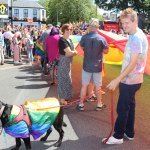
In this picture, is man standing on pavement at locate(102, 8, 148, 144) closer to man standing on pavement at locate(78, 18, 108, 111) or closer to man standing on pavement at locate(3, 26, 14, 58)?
man standing on pavement at locate(78, 18, 108, 111)

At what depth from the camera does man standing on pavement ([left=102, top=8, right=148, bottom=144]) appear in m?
4.88

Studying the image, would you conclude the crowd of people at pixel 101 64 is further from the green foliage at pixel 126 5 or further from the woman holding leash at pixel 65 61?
the green foliage at pixel 126 5

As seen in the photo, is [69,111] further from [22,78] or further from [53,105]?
[22,78]

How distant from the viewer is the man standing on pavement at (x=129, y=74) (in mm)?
4883

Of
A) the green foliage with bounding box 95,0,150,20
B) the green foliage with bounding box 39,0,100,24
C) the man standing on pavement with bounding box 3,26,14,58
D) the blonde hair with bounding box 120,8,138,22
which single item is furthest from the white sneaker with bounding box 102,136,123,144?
the green foliage with bounding box 39,0,100,24

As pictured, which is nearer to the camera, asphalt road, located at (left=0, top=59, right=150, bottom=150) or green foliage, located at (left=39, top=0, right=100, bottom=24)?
asphalt road, located at (left=0, top=59, right=150, bottom=150)

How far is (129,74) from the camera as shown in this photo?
16.8ft

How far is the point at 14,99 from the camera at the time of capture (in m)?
8.48

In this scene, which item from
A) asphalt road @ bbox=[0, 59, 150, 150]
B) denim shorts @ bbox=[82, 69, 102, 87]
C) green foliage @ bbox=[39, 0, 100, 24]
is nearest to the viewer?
asphalt road @ bbox=[0, 59, 150, 150]

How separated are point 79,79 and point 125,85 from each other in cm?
593

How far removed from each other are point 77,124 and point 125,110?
1409 mm

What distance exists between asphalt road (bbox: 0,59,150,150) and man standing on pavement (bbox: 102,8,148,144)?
0.76 ft

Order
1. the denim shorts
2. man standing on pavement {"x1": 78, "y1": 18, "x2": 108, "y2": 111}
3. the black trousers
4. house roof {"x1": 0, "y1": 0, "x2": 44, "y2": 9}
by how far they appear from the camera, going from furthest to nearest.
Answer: house roof {"x1": 0, "y1": 0, "x2": 44, "y2": 9} → the denim shorts → man standing on pavement {"x1": 78, "y1": 18, "x2": 108, "y2": 111} → the black trousers

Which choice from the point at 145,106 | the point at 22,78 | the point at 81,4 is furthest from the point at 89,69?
the point at 81,4
